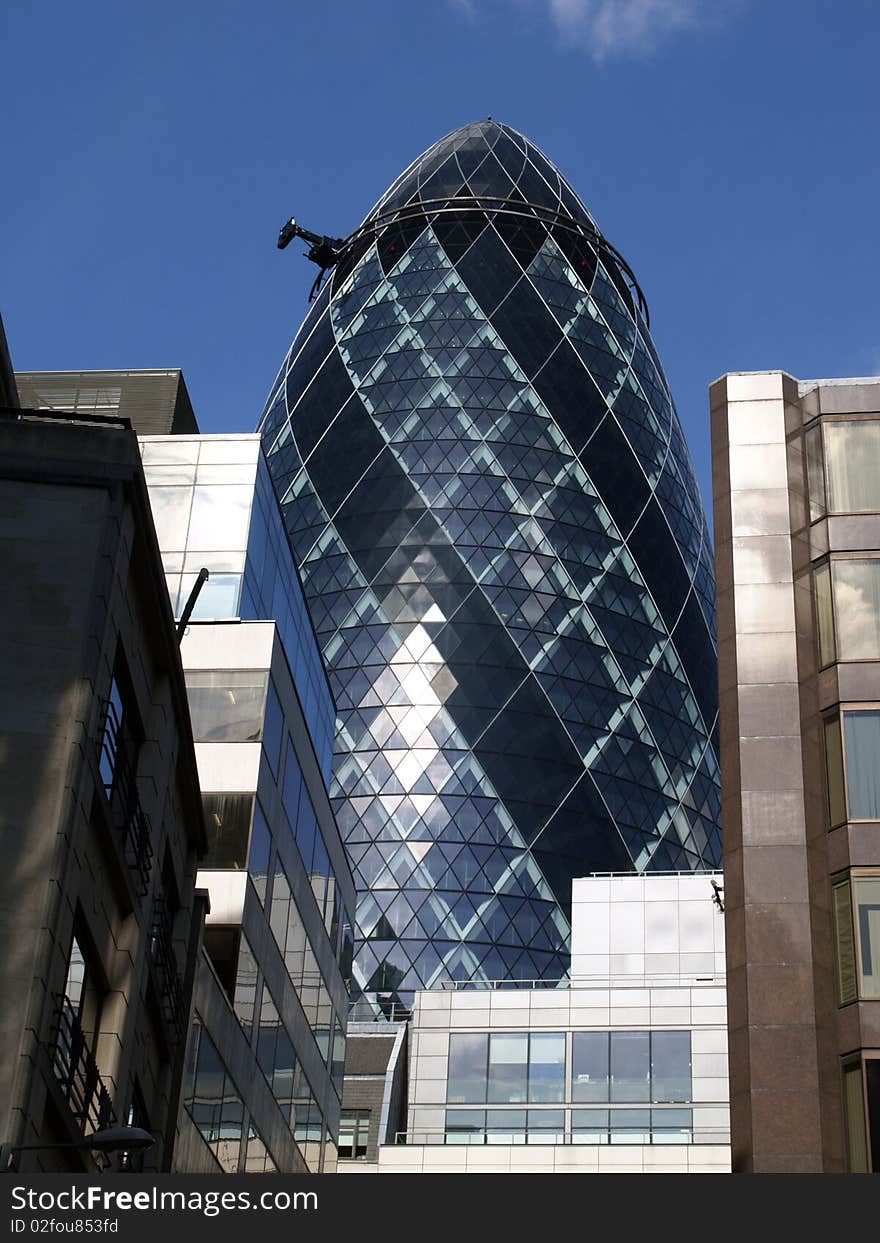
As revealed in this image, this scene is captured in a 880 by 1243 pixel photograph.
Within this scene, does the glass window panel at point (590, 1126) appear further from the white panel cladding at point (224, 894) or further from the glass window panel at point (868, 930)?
the glass window panel at point (868, 930)

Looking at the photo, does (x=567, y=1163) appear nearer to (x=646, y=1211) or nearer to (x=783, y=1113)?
(x=783, y=1113)

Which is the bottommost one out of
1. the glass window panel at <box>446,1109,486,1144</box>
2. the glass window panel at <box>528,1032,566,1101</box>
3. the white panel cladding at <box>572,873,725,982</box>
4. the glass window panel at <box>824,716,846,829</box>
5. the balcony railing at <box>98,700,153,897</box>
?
the balcony railing at <box>98,700,153,897</box>

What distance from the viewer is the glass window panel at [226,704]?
3241 centimetres

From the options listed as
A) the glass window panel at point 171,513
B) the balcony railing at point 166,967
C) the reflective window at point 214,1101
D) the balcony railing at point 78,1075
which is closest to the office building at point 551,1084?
the reflective window at point 214,1101

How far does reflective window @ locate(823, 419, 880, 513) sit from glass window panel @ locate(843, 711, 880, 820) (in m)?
3.16

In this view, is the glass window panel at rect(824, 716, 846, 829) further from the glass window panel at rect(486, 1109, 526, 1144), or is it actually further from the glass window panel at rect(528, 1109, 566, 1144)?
the glass window panel at rect(486, 1109, 526, 1144)

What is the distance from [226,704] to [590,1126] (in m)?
27.5

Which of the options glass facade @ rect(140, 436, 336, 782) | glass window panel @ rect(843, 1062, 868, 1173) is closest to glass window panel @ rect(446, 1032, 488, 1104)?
glass facade @ rect(140, 436, 336, 782)

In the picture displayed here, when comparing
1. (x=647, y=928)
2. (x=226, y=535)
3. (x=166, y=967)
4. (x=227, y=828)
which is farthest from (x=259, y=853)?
(x=647, y=928)

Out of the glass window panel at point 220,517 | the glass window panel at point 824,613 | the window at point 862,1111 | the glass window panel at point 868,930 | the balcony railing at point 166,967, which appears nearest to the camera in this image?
the window at point 862,1111

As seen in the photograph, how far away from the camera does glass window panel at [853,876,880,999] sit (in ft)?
74.8

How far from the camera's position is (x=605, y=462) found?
103 meters

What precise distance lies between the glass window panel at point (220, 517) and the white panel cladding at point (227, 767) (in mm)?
4956

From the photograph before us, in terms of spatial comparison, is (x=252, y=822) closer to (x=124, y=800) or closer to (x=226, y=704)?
(x=226, y=704)
